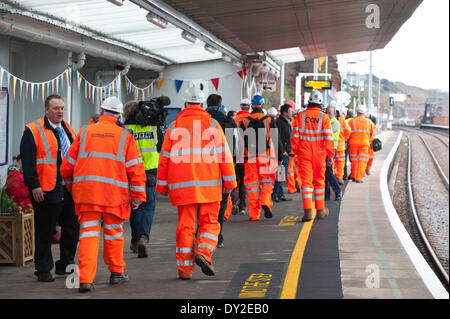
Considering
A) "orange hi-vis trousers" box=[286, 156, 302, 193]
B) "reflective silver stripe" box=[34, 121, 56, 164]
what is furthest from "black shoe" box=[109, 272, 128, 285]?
"orange hi-vis trousers" box=[286, 156, 302, 193]

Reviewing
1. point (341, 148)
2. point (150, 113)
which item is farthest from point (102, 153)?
point (341, 148)

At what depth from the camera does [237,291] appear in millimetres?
6738

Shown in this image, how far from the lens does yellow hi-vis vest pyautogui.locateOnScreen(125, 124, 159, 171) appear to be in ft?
29.2

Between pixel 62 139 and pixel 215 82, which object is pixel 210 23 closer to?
pixel 215 82

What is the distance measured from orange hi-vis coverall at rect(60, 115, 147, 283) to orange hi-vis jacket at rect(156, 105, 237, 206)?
417 mm

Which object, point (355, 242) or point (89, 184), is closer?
point (89, 184)

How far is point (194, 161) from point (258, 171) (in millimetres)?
4607

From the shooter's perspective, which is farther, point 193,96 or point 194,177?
point 193,96

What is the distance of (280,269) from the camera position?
776 centimetres

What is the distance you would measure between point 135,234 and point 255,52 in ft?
36.6

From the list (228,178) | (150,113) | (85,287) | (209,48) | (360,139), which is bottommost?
(85,287)

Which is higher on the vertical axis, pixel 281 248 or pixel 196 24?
pixel 196 24
